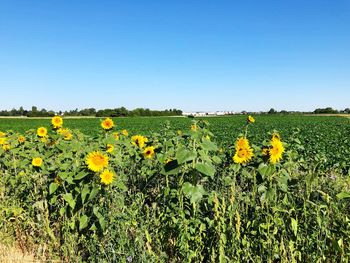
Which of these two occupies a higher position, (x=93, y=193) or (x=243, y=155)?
(x=243, y=155)

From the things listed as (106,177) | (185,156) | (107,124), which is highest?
(107,124)

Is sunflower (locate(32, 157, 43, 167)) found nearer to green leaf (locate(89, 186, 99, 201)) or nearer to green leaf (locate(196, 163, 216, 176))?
green leaf (locate(89, 186, 99, 201))

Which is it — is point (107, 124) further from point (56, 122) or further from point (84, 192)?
point (84, 192)

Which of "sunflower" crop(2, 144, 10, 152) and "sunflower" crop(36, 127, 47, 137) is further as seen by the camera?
"sunflower" crop(2, 144, 10, 152)

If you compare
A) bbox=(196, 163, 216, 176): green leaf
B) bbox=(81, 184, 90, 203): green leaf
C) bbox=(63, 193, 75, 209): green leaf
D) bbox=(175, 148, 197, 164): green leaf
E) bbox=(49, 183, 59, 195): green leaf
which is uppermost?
bbox=(175, 148, 197, 164): green leaf

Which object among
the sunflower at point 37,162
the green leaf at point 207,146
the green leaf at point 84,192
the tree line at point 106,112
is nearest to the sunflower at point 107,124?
the sunflower at point 37,162

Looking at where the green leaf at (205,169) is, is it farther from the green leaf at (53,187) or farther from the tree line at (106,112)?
the tree line at (106,112)

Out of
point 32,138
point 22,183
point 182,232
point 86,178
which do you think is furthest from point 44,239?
point 32,138

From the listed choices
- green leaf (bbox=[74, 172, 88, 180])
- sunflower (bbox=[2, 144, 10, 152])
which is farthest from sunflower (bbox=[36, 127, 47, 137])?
green leaf (bbox=[74, 172, 88, 180])

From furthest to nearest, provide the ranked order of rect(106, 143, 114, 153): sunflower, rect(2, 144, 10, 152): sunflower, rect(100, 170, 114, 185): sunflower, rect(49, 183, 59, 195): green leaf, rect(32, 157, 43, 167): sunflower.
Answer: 1. rect(2, 144, 10, 152): sunflower
2. rect(32, 157, 43, 167): sunflower
3. rect(106, 143, 114, 153): sunflower
4. rect(49, 183, 59, 195): green leaf
5. rect(100, 170, 114, 185): sunflower

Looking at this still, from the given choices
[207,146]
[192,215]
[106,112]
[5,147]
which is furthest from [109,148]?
[106,112]

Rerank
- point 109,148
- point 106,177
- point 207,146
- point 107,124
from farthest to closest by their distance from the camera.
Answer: point 107,124 → point 109,148 → point 106,177 → point 207,146

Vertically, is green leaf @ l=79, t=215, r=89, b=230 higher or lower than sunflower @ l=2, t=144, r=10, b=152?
lower

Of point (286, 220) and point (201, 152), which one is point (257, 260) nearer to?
point (286, 220)
